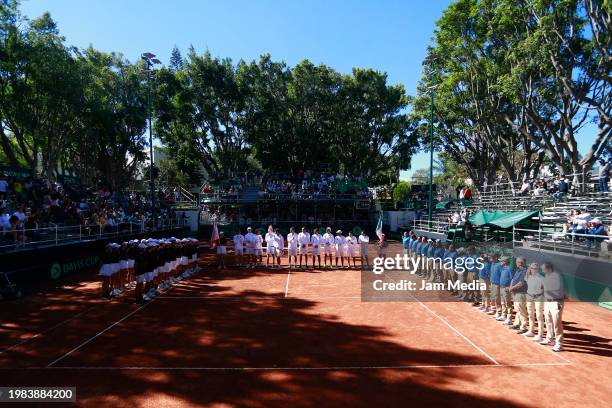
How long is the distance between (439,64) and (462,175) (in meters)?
40.3

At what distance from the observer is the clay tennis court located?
662 centimetres

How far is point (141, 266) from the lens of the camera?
1252 centimetres

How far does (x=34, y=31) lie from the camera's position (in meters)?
23.5

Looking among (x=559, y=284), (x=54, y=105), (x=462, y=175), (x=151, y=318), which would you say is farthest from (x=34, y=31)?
(x=462, y=175)

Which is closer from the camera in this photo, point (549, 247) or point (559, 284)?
point (559, 284)

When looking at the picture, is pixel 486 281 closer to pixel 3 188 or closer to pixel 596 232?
pixel 596 232

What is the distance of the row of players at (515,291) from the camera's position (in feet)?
28.7

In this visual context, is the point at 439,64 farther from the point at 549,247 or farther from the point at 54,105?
the point at 54,105

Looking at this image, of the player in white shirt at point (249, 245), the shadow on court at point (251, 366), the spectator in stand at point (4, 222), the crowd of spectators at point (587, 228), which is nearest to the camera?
the shadow on court at point (251, 366)

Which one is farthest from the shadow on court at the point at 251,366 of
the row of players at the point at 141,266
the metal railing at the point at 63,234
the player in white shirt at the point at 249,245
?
the player in white shirt at the point at 249,245

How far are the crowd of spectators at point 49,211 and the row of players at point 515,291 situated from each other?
15580mm

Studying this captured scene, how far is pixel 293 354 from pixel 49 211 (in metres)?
17.8

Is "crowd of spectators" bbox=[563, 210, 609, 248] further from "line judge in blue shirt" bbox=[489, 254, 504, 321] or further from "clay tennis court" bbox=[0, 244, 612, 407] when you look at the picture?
"line judge in blue shirt" bbox=[489, 254, 504, 321]

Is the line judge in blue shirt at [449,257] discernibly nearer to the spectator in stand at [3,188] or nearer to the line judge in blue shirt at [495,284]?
the line judge in blue shirt at [495,284]
